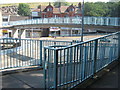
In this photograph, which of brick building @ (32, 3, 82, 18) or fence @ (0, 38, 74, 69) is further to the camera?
brick building @ (32, 3, 82, 18)

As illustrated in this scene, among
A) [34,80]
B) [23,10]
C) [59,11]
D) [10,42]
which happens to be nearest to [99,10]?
[59,11]

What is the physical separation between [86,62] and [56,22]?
32.3m

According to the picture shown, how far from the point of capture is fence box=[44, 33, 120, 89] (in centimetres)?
325

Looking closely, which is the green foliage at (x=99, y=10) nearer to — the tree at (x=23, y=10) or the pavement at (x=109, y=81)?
the tree at (x=23, y=10)

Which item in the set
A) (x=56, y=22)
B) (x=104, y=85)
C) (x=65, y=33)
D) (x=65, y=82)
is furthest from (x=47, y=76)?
(x=65, y=33)

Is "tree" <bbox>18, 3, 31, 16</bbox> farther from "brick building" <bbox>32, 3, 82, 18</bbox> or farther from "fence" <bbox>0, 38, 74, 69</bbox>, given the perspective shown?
"fence" <bbox>0, 38, 74, 69</bbox>

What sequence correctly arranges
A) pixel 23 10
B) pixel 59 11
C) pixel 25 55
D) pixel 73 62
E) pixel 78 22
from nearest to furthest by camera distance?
pixel 73 62 < pixel 25 55 < pixel 78 22 < pixel 59 11 < pixel 23 10

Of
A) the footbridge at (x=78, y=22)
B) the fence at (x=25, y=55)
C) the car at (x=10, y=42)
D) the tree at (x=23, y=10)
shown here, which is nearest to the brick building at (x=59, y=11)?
the footbridge at (x=78, y=22)

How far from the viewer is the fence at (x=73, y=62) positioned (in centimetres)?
325

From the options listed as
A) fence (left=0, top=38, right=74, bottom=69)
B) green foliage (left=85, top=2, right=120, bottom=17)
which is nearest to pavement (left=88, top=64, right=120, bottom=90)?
fence (left=0, top=38, right=74, bottom=69)

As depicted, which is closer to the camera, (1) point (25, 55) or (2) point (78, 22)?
(1) point (25, 55)

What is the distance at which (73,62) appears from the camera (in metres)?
3.72

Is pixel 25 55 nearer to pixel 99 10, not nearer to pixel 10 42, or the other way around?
pixel 10 42

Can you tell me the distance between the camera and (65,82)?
359cm
